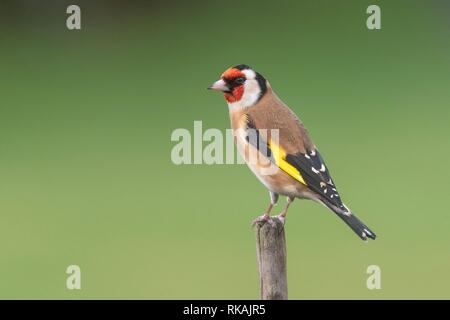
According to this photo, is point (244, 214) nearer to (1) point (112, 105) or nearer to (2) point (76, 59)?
(1) point (112, 105)

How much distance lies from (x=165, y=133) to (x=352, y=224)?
967 centimetres

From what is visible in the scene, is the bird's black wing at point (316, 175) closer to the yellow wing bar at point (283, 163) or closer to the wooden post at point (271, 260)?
the yellow wing bar at point (283, 163)

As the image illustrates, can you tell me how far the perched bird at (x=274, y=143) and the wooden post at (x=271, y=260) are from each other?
412 millimetres

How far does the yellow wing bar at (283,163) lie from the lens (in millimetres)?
5980

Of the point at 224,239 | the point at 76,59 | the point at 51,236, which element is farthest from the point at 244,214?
the point at 76,59

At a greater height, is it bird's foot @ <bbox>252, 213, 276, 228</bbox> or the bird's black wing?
the bird's black wing

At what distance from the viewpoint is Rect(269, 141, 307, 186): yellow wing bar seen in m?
5.98

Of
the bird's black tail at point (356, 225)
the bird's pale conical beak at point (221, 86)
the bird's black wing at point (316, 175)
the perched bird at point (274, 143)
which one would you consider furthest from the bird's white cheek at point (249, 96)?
the bird's black tail at point (356, 225)

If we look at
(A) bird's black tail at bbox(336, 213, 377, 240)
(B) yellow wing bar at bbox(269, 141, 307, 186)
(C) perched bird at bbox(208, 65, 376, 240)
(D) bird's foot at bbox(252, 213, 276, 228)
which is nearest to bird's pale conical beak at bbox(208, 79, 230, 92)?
(C) perched bird at bbox(208, 65, 376, 240)

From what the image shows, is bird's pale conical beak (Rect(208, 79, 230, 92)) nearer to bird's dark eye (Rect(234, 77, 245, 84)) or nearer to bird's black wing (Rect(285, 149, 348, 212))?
bird's dark eye (Rect(234, 77, 245, 84))

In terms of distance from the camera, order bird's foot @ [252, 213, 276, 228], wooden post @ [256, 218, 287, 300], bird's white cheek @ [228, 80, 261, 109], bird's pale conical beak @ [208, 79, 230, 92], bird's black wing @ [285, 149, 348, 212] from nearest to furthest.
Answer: wooden post @ [256, 218, 287, 300] → bird's foot @ [252, 213, 276, 228] → bird's black wing @ [285, 149, 348, 212] → bird's pale conical beak @ [208, 79, 230, 92] → bird's white cheek @ [228, 80, 261, 109]

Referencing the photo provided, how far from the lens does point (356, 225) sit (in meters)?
5.73

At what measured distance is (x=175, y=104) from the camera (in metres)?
16.5

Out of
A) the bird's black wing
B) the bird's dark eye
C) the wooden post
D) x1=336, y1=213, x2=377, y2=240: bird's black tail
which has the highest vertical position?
the bird's dark eye
